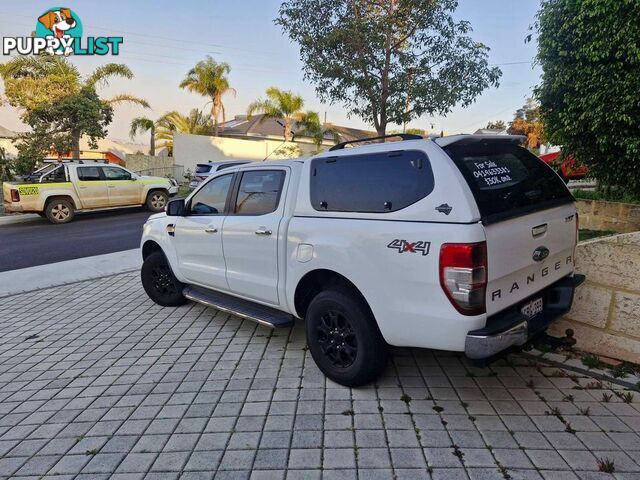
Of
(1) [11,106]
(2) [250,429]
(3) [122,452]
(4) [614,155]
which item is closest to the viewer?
(3) [122,452]

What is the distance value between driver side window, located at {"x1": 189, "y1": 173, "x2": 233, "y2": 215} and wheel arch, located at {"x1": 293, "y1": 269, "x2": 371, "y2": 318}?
4.46ft

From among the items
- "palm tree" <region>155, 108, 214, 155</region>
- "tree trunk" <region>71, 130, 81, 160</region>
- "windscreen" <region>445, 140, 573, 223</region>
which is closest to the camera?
"windscreen" <region>445, 140, 573, 223</region>

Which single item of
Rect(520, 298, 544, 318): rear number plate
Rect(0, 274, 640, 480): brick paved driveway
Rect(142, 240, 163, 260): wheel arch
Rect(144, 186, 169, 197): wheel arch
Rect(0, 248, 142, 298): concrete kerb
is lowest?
Rect(0, 274, 640, 480): brick paved driveway

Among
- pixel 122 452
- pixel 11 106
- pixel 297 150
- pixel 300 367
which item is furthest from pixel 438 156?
pixel 297 150

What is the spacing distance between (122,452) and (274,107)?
79.6 ft

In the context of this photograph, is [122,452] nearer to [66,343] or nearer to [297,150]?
[66,343]

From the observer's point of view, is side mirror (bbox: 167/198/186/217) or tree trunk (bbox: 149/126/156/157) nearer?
side mirror (bbox: 167/198/186/217)

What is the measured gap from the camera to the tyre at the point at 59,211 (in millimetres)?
12805

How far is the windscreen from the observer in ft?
9.10

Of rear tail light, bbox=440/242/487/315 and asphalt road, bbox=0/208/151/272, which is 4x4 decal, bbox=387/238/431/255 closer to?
rear tail light, bbox=440/242/487/315

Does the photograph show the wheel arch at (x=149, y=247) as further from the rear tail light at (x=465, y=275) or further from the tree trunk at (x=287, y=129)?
the tree trunk at (x=287, y=129)

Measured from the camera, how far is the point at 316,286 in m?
3.69

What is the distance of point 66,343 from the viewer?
14.9 ft

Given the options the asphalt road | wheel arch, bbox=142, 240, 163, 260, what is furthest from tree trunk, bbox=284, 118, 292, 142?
wheel arch, bbox=142, 240, 163, 260
